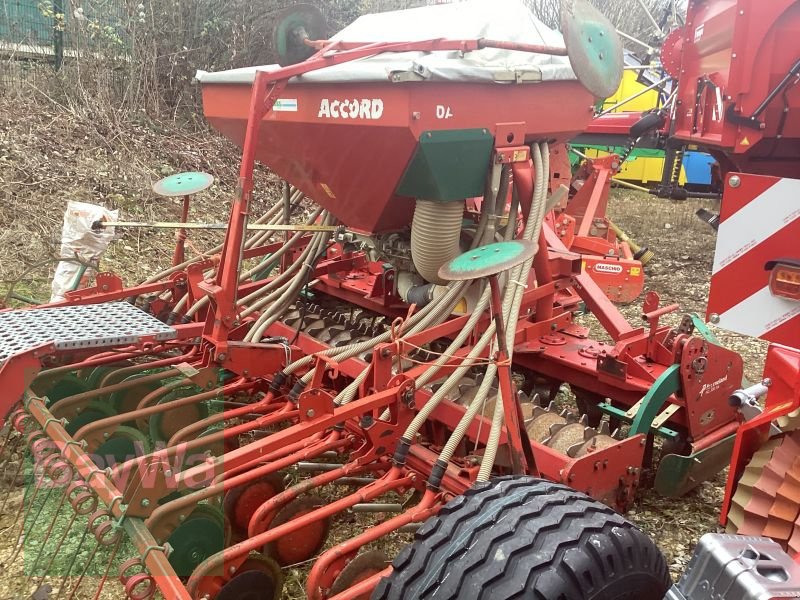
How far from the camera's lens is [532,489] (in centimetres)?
186

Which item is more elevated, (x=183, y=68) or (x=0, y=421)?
(x=183, y=68)

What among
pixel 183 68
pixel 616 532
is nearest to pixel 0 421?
pixel 616 532

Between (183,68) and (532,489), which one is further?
(183,68)

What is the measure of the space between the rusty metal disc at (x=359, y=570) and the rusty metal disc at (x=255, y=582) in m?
0.23

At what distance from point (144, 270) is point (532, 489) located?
4.69m

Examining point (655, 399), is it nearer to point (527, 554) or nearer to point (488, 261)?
point (488, 261)

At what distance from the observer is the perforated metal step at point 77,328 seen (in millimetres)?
2363

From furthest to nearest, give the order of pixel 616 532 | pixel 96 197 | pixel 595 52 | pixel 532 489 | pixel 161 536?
pixel 96 197 < pixel 595 52 < pixel 161 536 < pixel 532 489 < pixel 616 532

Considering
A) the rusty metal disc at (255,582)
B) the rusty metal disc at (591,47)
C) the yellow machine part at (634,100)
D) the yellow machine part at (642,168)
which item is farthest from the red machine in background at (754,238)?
the yellow machine part at (634,100)

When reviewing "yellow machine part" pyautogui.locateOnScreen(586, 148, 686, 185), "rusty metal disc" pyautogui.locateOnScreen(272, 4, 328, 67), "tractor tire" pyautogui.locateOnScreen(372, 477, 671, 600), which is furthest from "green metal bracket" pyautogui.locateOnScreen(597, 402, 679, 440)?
"yellow machine part" pyautogui.locateOnScreen(586, 148, 686, 185)

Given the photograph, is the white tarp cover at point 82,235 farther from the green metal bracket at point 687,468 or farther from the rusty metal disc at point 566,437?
the green metal bracket at point 687,468

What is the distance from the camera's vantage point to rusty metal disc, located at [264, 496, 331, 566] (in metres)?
2.32

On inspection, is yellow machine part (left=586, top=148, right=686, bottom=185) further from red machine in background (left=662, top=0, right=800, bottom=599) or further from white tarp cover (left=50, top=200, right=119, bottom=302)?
white tarp cover (left=50, top=200, right=119, bottom=302)

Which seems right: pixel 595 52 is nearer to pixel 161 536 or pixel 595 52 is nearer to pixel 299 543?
pixel 299 543
